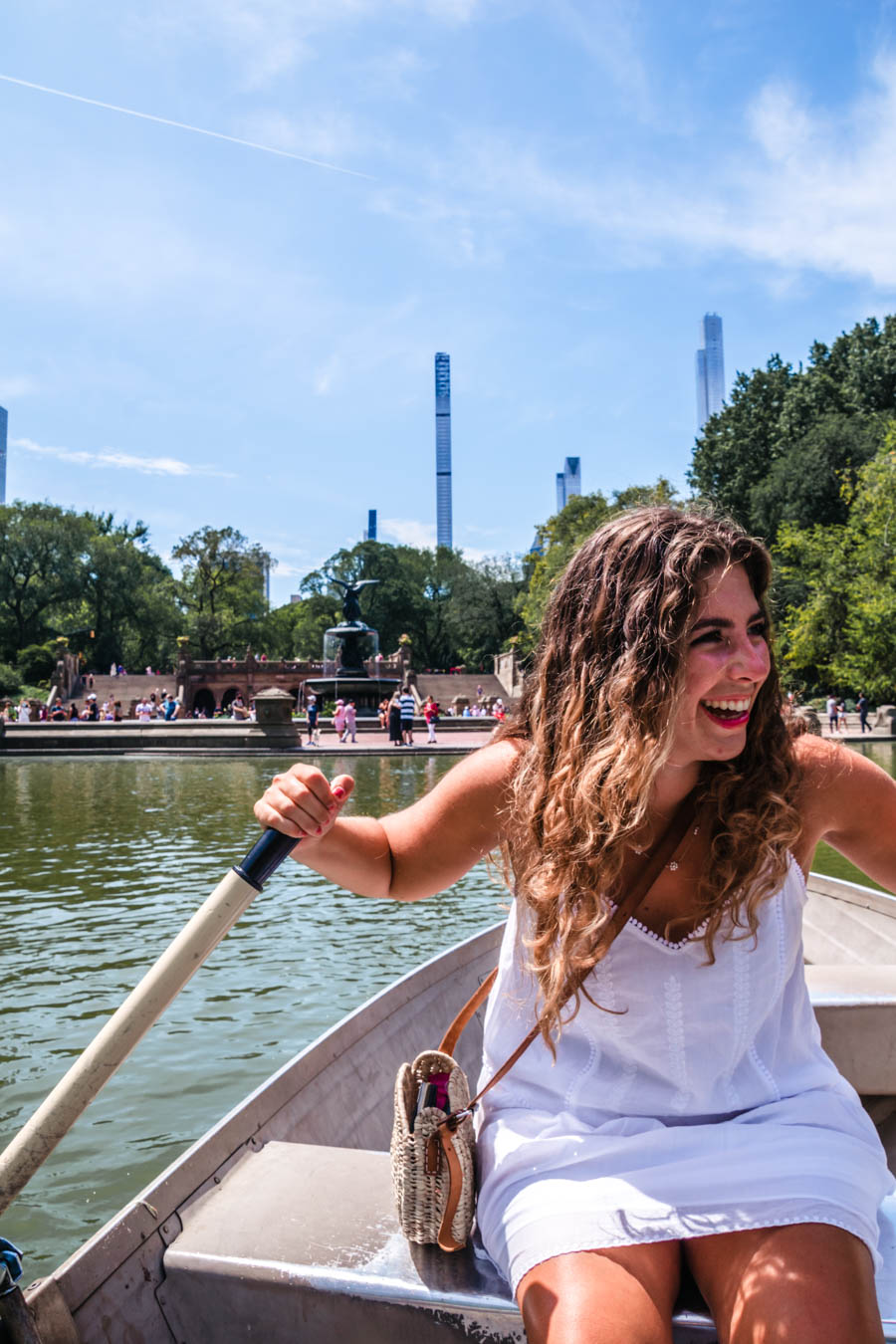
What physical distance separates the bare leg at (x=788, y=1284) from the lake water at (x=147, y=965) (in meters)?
0.72

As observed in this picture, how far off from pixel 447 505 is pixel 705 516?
598 ft

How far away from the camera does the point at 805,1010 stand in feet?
5.96

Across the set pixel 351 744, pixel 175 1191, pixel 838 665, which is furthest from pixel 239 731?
pixel 175 1191

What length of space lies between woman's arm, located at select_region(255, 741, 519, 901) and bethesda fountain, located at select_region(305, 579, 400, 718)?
1403 inches

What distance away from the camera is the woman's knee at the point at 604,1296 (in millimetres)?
1329

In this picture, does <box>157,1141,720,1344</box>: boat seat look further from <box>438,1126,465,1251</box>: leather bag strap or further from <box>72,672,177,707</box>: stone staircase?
<box>72,672,177,707</box>: stone staircase

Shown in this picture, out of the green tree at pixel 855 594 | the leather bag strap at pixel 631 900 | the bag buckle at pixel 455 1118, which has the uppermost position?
the green tree at pixel 855 594

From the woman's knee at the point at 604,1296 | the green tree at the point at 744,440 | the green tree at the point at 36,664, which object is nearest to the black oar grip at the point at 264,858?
the woman's knee at the point at 604,1296

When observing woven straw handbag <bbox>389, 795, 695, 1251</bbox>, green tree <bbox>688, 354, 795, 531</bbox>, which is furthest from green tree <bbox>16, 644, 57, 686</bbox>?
woven straw handbag <bbox>389, 795, 695, 1251</bbox>

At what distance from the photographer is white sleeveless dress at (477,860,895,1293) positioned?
151 centimetres

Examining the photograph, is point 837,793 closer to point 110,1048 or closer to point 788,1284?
point 788,1284

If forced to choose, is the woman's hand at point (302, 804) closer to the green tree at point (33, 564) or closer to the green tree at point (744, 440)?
the green tree at point (744, 440)

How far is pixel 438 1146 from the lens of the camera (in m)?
1.70

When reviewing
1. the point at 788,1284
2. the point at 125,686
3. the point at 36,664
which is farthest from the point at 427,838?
the point at 36,664
